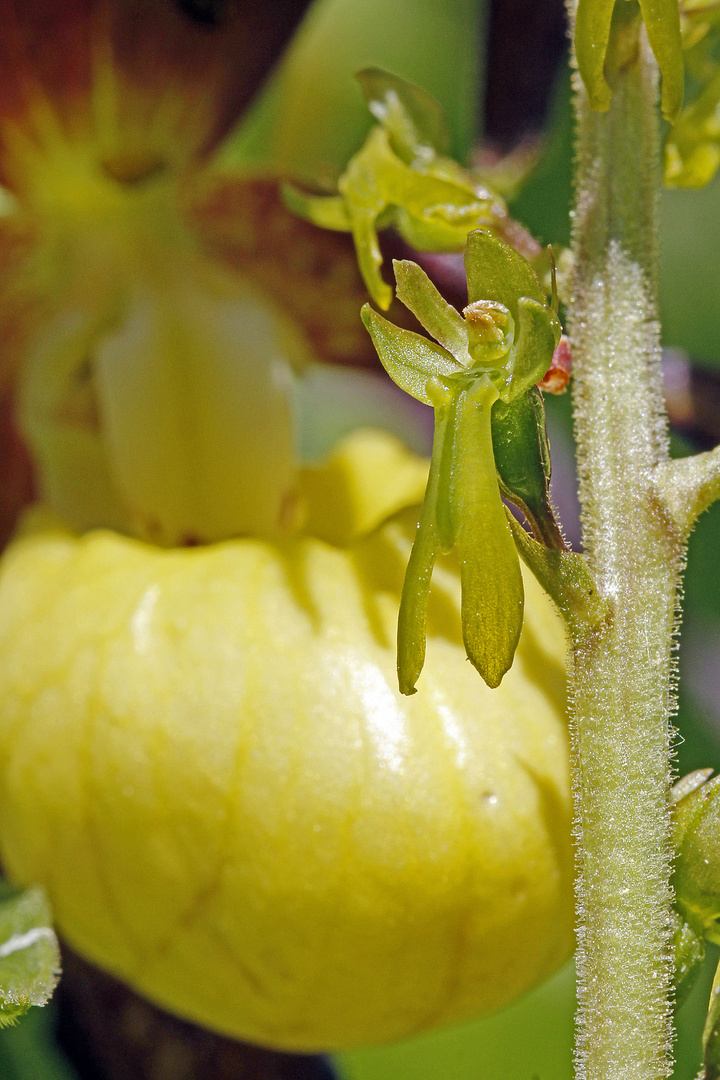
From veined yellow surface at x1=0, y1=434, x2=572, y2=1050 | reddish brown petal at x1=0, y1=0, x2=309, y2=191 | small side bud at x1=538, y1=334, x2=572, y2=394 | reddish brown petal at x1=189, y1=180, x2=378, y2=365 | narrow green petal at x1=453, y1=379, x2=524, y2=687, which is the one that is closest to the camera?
narrow green petal at x1=453, y1=379, x2=524, y2=687

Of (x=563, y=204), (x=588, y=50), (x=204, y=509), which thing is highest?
(x=588, y=50)

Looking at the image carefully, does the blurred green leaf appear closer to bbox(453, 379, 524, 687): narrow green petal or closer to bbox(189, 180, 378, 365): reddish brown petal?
bbox(189, 180, 378, 365): reddish brown petal

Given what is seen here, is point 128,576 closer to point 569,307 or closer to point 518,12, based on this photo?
point 569,307

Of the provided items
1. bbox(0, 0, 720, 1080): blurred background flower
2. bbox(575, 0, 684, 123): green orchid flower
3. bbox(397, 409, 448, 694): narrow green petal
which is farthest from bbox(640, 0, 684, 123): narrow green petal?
bbox(0, 0, 720, 1080): blurred background flower

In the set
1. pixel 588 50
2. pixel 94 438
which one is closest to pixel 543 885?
pixel 588 50

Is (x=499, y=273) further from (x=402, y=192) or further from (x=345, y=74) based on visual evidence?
(x=345, y=74)

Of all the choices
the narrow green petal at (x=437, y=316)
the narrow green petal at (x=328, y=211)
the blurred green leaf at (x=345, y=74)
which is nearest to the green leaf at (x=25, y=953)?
the narrow green petal at (x=437, y=316)

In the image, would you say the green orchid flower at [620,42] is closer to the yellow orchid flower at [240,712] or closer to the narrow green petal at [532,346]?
the narrow green petal at [532,346]
